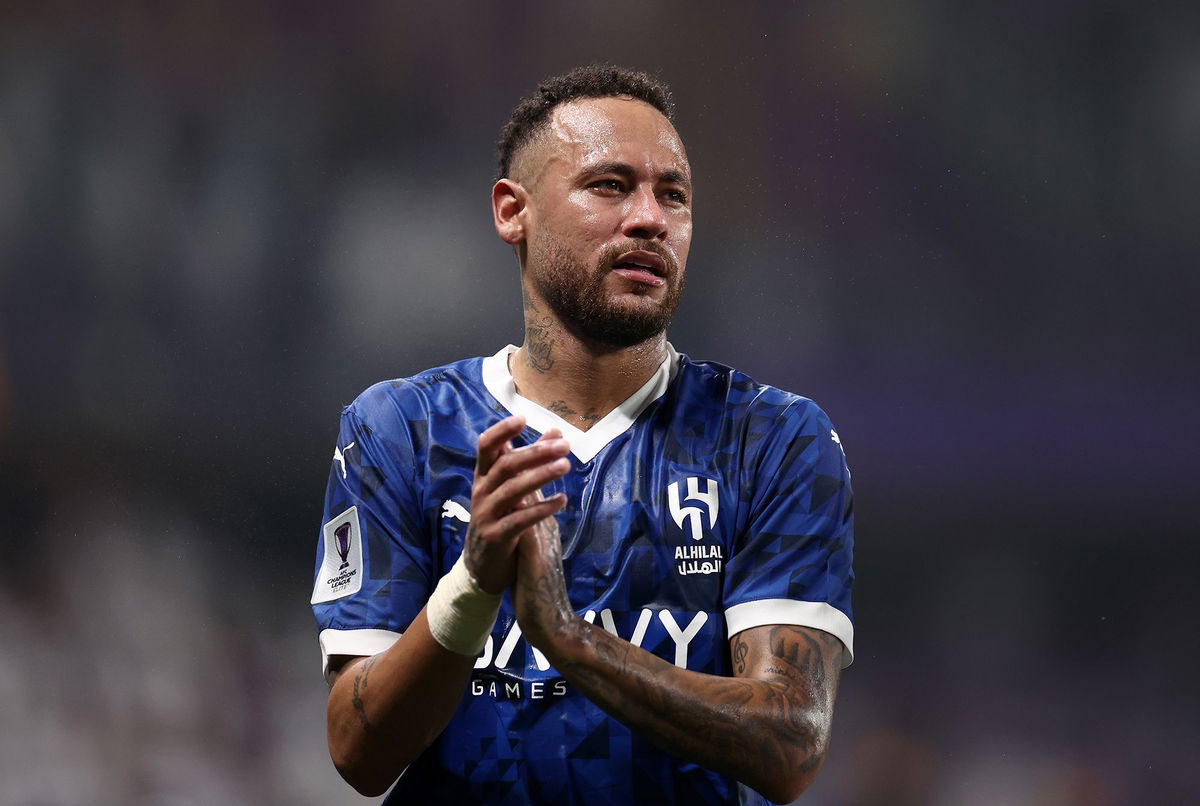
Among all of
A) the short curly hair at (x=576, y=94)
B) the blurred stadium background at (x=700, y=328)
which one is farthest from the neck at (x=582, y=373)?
the blurred stadium background at (x=700, y=328)

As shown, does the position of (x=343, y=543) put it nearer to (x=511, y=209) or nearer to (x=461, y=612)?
(x=461, y=612)

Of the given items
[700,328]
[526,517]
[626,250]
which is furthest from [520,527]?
[700,328]

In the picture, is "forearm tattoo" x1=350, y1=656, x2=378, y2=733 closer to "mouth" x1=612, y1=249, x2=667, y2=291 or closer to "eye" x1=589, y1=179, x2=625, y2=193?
"mouth" x1=612, y1=249, x2=667, y2=291

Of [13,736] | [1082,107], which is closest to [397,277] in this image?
[13,736]

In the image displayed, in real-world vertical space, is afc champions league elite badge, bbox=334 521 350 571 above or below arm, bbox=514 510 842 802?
above

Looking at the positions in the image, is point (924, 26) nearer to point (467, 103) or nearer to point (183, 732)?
point (467, 103)

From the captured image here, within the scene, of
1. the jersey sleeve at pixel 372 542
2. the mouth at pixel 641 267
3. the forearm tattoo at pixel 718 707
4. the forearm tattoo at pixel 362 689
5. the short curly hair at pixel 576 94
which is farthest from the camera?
the short curly hair at pixel 576 94

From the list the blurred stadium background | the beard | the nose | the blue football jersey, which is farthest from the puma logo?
the blurred stadium background

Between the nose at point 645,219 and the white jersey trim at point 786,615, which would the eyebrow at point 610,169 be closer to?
the nose at point 645,219

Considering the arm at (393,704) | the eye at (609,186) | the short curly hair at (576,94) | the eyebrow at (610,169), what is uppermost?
the short curly hair at (576,94)

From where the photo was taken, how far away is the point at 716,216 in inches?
130

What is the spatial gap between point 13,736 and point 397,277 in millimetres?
1615

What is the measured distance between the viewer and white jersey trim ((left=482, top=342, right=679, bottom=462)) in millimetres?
1998

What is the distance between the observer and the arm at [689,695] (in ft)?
5.16
